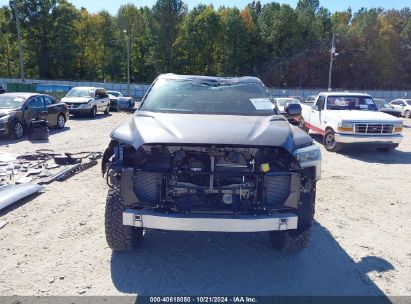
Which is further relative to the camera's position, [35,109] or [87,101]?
[87,101]

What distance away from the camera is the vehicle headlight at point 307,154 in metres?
3.65

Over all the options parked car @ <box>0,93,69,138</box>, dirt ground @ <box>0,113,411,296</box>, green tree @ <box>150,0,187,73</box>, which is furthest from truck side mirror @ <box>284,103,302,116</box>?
green tree @ <box>150,0,187,73</box>

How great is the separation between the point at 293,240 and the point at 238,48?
62862 mm

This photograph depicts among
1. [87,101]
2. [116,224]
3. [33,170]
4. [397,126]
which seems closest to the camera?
[116,224]

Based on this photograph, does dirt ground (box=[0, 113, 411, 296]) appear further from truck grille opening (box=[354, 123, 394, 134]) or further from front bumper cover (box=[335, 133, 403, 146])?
truck grille opening (box=[354, 123, 394, 134])

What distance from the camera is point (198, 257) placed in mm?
4152

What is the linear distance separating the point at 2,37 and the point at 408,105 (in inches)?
2357

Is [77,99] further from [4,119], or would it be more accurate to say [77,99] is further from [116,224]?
[116,224]

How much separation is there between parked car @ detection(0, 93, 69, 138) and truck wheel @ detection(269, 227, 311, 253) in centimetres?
978

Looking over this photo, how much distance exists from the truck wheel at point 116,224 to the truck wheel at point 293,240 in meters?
1.65

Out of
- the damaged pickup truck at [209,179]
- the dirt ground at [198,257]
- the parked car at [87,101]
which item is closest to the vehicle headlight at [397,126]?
the dirt ground at [198,257]

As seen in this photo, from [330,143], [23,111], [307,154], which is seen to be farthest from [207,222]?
[23,111]

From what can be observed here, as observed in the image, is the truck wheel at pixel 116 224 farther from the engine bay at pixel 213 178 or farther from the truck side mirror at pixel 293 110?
the truck side mirror at pixel 293 110

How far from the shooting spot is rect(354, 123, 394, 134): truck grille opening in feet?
33.6
